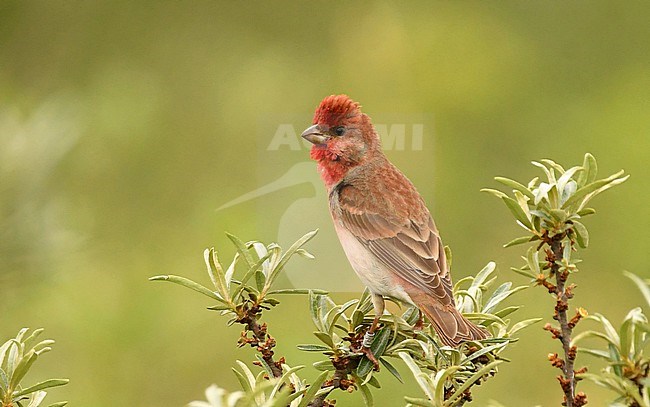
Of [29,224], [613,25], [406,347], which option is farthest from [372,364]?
[613,25]

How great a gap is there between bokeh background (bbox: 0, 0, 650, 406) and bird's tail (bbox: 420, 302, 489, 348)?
4.57 feet

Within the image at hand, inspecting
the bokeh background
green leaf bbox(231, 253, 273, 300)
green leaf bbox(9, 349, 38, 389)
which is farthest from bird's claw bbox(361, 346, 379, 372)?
the bokeh background

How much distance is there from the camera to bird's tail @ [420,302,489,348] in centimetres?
198

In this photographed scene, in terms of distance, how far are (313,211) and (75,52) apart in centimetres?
194

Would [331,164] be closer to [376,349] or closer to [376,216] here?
[376,216]

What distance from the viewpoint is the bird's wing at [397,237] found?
8.30 ft

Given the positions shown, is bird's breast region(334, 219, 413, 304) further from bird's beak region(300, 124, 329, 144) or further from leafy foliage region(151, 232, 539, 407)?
leafy foliage region(151, 232, 539, 407)

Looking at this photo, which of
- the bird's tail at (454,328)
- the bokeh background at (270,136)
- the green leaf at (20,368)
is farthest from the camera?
the bokeh background at (270,136)

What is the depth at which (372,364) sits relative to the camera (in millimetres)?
1890

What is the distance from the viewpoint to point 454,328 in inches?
79.8

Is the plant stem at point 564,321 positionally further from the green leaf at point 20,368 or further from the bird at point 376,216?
the green leaf at point 20,368

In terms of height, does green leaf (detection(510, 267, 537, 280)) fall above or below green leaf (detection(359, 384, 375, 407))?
above

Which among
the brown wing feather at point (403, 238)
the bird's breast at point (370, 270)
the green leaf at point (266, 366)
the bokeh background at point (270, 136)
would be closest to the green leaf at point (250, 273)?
the green leaf at point (266, 366)

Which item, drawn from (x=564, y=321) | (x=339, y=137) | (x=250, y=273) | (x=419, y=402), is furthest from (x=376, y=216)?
(x=419, y=402)
